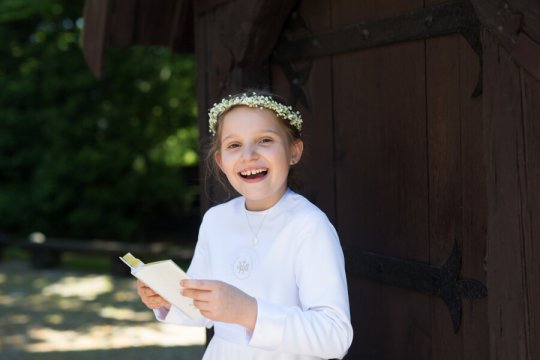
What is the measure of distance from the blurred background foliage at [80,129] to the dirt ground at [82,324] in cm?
195

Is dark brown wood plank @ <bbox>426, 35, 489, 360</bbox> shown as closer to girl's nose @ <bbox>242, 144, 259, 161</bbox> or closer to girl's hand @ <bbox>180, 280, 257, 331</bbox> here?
girl's nose @ <bbox>242, 144, 259, 161</bbox>

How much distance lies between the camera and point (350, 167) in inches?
111

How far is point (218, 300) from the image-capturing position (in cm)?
182

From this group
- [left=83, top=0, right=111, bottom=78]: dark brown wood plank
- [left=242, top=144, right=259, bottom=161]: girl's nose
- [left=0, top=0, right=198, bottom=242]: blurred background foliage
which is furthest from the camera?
[left=0, top=0, right=198, bottom=242]: blurred background foliage

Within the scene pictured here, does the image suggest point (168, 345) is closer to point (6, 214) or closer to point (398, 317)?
point (398, 317)

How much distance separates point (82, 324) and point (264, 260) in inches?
238

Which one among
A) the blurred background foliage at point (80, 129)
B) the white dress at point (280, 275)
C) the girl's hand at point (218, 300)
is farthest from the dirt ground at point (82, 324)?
the girl's hand at point (218, 300)

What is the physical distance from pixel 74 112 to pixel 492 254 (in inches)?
446

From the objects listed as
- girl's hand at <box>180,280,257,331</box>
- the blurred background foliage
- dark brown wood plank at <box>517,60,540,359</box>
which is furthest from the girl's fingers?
the blurred background foliage

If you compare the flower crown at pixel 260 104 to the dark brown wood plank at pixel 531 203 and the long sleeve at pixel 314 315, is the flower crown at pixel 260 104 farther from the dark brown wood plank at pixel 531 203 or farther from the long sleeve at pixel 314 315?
the dark brown wood plank at pixel 531 203

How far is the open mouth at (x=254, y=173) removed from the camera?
2129 mm

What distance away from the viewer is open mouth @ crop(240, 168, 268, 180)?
2.13m

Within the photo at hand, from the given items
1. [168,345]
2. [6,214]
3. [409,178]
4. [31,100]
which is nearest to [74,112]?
[31,100]

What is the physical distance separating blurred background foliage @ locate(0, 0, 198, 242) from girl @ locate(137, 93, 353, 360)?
32.8 feet
